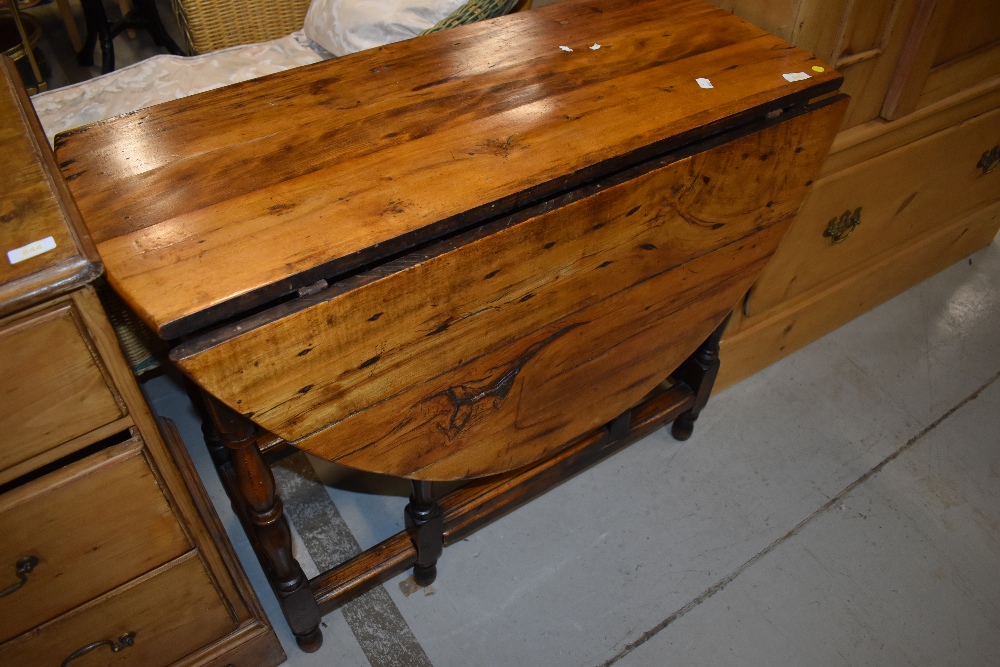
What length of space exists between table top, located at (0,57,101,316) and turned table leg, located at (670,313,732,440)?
46.2 inches

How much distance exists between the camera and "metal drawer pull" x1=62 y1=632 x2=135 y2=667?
43.4 inches

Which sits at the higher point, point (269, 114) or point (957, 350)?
point (269, 114)

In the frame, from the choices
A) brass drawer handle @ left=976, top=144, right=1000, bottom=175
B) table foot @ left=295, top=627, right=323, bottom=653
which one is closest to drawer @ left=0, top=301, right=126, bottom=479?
table foot @ left=295, top=627, right=323, bottom=653

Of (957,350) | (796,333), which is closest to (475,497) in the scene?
(796,333)

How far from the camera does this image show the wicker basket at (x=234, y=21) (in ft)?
6.87

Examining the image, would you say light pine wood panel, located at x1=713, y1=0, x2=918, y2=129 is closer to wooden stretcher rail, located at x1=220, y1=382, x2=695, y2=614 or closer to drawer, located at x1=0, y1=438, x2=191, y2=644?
wooden stretcher rail, located at x1=220, y1=382, x2=695, y2=614

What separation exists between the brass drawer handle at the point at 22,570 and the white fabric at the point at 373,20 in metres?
1.36

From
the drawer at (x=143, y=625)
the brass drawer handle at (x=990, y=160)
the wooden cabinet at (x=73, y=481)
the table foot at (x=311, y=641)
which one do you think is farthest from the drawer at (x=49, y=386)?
the brass drawer handle at (x=990, y=160)

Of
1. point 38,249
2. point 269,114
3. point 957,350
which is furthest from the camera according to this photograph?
point 957,350

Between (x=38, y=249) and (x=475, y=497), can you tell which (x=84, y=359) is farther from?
(x=475, y=497)

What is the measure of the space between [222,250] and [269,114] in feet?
1.01

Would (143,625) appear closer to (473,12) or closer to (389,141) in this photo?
(389,141)

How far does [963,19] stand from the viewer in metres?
1.49

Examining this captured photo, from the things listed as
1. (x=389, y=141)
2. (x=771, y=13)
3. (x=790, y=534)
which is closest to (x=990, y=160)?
(x=771, y=13)
